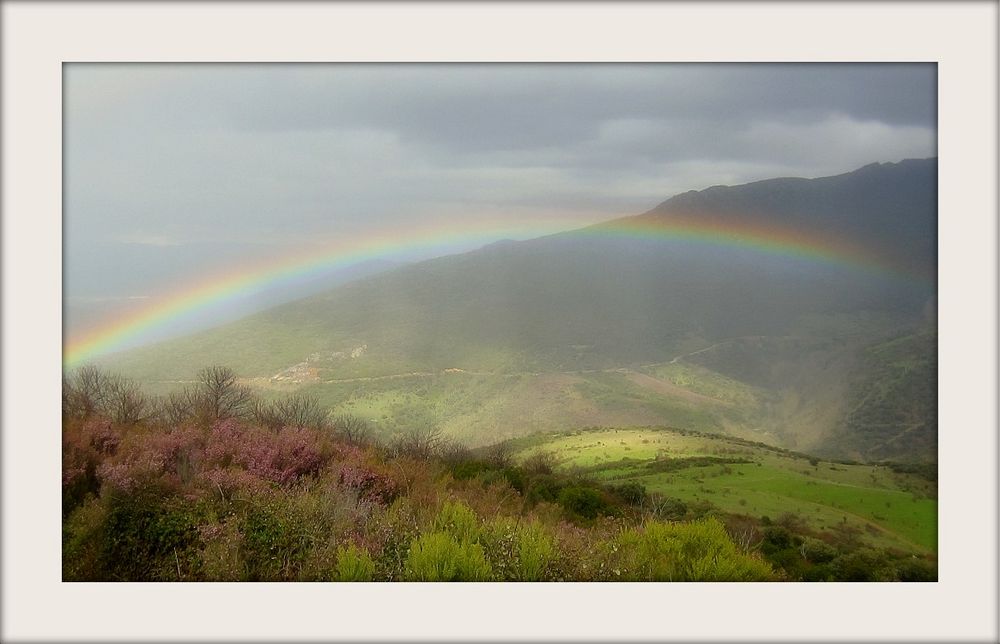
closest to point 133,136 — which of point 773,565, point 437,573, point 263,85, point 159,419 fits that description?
point 263,85

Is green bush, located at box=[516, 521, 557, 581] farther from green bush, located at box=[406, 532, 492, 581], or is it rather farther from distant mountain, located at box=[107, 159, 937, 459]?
distant mountain, located at box=[107, 159, 937, 459]

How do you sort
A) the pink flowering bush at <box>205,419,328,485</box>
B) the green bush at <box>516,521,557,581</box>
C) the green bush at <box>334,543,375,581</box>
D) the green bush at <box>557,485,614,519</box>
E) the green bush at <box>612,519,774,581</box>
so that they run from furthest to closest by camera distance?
the green bush at <box>557,485,614,519</box>
the pink flowering bush at <box>205,419,328,485</box>
the green bush at <box>612,519,774,581</box>
the green bush at <box>516,521,557,581</box>
the green bush at <box>334,543,375,581</box>

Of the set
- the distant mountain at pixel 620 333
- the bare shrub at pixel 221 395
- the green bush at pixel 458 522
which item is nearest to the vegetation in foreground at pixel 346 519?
the green bush at pixel 458 522

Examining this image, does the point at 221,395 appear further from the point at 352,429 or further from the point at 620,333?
the point at 620,333

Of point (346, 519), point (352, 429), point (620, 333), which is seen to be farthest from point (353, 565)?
point (620, 333)

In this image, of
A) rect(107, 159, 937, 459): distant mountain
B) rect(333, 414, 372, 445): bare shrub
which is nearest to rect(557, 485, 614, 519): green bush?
rect(107, 159, 937, 459): distant mountain

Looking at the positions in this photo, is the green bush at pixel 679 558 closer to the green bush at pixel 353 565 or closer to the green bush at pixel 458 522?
the green bush at pixel 458 522
